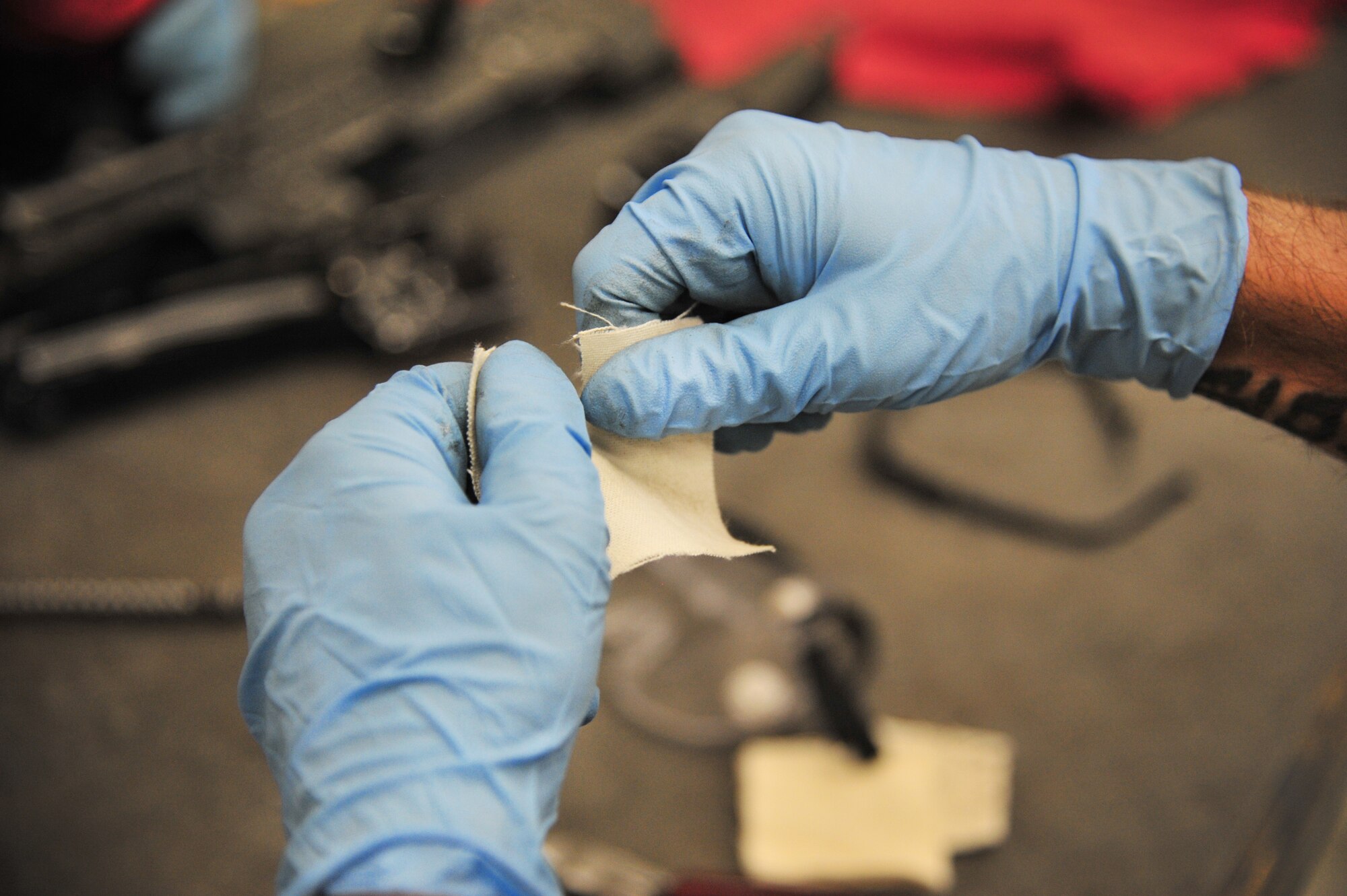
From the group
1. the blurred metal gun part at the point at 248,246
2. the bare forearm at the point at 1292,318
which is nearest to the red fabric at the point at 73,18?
the blurred metal gun part at the point at 248,246

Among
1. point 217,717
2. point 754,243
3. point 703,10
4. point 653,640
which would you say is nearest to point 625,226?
point 754,243

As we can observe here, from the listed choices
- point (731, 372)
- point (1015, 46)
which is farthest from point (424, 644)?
point (1015, 46)

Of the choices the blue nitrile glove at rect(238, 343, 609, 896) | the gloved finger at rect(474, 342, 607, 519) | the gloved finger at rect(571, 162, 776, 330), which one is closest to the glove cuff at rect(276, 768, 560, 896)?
the blue nitrile glove at rect(238, 343, 609, 896)

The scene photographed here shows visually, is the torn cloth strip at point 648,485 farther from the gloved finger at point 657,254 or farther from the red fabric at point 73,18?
the red fabric at point 73,18

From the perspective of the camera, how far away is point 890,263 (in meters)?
0.53

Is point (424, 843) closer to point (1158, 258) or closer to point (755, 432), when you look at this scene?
point (755, 432)

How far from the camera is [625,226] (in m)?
0.52

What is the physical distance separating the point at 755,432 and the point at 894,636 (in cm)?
48

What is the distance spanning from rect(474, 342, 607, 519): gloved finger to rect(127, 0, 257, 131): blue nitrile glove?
1.15 m

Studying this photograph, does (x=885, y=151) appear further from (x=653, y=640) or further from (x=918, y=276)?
(x=653, y=640)

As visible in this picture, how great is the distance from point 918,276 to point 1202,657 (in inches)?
28.9

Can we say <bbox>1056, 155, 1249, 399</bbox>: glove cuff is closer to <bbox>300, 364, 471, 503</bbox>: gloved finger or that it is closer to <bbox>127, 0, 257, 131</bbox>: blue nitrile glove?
<bbox>300, 364, 471, 503</bbox>: gloved finger

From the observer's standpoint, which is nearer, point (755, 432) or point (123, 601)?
point (755, 432)

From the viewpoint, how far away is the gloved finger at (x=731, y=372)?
0.49 meters
